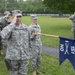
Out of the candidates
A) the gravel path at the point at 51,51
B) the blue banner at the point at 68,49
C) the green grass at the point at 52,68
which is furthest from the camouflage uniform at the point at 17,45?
the gravel path at the point at 51,51

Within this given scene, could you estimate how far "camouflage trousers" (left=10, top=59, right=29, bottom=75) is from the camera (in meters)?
6.97

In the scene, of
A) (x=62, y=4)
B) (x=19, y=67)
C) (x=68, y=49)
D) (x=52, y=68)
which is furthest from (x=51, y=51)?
(x=62, y=4)

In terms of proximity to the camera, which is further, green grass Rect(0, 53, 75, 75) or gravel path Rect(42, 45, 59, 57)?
gravel path Rect(42, 45, 59, 57)

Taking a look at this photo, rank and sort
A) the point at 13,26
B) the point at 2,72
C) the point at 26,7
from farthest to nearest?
the point at 26,7 < the point at 2,72 < the point at 13,26

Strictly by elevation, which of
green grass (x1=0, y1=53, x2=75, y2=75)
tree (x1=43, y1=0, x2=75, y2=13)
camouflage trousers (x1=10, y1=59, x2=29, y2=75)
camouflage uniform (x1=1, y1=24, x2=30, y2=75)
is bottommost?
tree (x1=43, y1=0, x2=75, y2=13)

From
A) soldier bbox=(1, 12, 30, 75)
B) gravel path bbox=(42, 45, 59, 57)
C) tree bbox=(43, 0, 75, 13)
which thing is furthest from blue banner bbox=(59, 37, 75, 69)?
tree bbox=(43, 0, 75, 13)

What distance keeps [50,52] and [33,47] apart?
5105mm

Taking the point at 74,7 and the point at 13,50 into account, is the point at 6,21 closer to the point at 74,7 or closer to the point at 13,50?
the point at 13,50

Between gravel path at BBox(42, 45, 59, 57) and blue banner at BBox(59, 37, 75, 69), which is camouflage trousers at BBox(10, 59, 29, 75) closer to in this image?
blue banner at BBox(59, 37, 75, 69)

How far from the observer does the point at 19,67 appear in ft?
23.2

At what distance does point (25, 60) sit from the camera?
6.95 metres

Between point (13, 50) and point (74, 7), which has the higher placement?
point (13, 50)

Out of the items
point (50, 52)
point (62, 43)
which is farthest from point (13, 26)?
point (50, 52)

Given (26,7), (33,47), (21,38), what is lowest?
(26,7)
